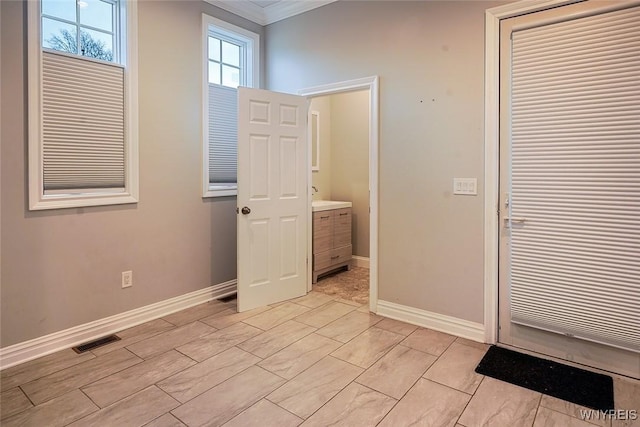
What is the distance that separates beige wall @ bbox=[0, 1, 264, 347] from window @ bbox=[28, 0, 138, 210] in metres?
0.07

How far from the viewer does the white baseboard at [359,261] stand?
4.97 meters

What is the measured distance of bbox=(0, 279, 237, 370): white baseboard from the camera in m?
2.46

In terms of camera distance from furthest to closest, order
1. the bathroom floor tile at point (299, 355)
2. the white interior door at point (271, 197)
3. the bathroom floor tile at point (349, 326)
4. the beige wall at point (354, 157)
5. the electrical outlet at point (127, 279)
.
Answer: the beige wall at point (354, 157) < the white interior door at point (271, 197) < the electrical outlet at point (127, 279) < the bathroom floor tile at point (349, 326) < the bathroom floor tile at point (299, 355)

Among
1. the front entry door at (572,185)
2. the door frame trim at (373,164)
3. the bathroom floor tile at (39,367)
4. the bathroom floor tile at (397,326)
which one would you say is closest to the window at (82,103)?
the bathroom floor tile at (39,367)

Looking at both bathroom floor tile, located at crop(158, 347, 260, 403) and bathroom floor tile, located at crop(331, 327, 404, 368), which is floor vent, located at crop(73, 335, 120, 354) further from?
bathroom floor tile, located at crop(331, 327, 404, 368)

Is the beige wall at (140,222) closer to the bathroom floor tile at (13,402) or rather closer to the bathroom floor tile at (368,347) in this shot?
the bathroom floor tile at (13,402)

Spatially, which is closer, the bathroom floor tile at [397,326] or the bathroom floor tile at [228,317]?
the bathroom floor tile at [397,326]

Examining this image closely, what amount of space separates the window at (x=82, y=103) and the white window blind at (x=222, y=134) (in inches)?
31.0

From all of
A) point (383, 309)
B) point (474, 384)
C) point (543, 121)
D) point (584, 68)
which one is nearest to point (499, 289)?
point (474, 384)

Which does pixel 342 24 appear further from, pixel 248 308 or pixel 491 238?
pixel 248 308

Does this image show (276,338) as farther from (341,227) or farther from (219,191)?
(341,227)

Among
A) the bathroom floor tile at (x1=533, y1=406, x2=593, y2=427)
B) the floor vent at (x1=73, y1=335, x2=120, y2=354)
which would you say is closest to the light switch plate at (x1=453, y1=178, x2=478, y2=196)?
the bathroom floor tile at (x1=533, y1=406, x2=593, y2=427)

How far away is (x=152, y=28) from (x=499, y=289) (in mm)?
3452

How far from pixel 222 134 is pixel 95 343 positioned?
7.03 ft
